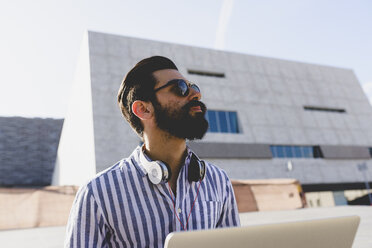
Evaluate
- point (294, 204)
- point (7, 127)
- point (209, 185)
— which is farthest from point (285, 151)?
point (7, 127)

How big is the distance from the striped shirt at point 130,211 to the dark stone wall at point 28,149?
44027mm

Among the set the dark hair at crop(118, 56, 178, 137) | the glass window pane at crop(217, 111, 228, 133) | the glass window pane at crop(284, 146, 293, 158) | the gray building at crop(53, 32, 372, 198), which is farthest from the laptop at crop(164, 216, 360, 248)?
the glass window pane at crop(284, 146, 293, 158)

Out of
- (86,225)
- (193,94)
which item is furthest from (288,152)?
(86,225)

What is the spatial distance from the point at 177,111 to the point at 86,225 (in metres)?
0.87

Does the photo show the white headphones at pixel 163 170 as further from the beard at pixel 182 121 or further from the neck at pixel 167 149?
the beard at pixel 182 121

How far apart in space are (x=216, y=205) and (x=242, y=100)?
2986 centimetres

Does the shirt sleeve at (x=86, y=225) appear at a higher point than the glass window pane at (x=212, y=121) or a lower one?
lower

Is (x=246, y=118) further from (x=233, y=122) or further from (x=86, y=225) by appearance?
(x=86, y=225)

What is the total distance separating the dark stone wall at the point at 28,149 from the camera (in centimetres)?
3988

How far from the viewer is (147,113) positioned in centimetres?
209

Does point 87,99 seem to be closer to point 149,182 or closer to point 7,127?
point 7,127

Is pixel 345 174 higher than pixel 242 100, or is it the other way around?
pixel 242 100

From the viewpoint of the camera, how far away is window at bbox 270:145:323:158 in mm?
30031

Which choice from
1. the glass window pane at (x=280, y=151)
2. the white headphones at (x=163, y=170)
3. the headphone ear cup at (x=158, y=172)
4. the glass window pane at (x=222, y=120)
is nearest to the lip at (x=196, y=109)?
the white headphones at (x=163, y=170)
